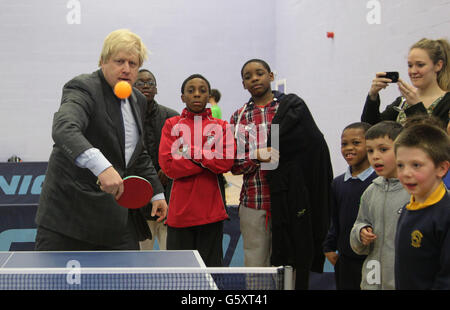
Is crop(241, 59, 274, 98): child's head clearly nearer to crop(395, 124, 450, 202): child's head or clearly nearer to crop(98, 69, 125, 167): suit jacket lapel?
crop(98, 69, 125, 167): suit jacket lapel

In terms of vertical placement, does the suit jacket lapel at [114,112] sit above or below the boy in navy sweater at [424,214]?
above

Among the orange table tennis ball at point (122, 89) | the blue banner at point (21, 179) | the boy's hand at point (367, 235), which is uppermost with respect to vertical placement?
the orange table tennis ball at point (122, 89)

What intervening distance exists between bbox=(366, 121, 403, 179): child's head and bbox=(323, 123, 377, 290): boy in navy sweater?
32cm

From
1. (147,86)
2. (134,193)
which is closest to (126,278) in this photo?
(134,193)

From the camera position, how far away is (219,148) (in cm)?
364

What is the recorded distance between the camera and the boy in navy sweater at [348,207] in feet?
9.60

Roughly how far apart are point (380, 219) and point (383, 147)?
0.41m

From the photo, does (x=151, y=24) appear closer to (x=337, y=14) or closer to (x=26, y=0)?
(x=26, y=0)

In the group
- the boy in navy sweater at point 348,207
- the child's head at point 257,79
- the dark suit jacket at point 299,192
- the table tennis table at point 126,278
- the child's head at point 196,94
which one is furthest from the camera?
the child's head at point 196,94

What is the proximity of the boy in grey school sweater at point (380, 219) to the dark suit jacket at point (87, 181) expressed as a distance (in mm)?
1203

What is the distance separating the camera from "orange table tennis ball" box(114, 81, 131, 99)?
8.41 feet

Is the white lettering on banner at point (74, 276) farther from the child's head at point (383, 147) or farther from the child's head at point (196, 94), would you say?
the child's head at point (196, 94)

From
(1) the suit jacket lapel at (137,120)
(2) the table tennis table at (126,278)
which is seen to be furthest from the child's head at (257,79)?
(2) the table tennis table at (126,278)

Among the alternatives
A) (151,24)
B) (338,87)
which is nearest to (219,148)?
(338,87)
